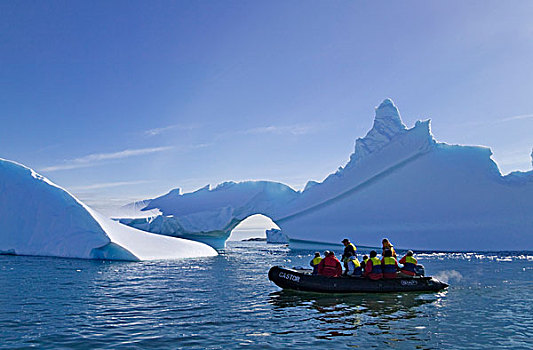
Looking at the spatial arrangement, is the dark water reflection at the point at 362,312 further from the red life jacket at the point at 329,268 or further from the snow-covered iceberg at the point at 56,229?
the snow-covered iceberg at the point at 56,229

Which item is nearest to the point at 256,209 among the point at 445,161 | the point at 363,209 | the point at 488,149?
the point at 363,209

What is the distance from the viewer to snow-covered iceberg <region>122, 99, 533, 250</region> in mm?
25594

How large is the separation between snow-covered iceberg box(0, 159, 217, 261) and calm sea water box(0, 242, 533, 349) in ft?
19.9

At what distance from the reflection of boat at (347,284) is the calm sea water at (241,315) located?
0.17 metres

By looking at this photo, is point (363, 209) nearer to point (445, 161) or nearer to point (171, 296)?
point (445, 161)

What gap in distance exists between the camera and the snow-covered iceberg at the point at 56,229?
60.1ft

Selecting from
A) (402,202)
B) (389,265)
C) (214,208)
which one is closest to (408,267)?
(389,265)

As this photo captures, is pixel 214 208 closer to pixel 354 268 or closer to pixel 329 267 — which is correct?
pixel 354 268

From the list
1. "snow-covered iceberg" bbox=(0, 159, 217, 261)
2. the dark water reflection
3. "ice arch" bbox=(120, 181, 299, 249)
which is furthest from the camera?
"ice arch" bbox=(120, 181, 299, 249)

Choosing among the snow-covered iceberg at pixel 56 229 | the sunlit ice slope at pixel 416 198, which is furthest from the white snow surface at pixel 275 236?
the snow-covered iceberg at pixel 56 229

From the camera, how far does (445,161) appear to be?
92.3 ft

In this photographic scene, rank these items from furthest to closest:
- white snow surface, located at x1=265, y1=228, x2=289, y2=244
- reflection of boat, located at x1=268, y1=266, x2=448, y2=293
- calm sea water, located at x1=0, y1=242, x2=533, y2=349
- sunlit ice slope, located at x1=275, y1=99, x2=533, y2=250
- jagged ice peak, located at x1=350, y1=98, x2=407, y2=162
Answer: white snow surface, located at x1=265, y1=228, x2=289, y2=244 < jagged ice peak, located at x1=350, y1=98, x2=407, y2=162 < sunlit ice slope, located at x1=275, y1=99, x2=533, y2=250 < reflection of boat, located at x1=268, y1=266, x2=448, y2=293 < calm sea water, located at x1=0, y1=242, x2=533, y2=349

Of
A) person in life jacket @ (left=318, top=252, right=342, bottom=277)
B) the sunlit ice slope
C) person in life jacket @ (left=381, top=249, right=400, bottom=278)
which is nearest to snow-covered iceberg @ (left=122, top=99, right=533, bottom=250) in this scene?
the sunlit ice slope

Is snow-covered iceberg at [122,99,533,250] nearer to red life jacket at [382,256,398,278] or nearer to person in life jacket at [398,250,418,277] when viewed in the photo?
person in life jacket at [398,250,418,277]
